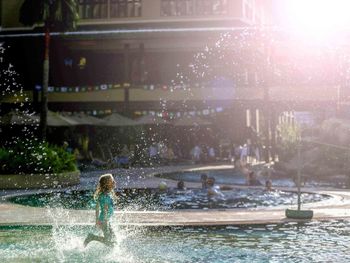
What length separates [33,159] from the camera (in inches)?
964

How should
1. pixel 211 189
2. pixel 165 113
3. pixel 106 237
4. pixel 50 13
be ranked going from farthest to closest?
pixel 165 113 < pixel 50 13 < pixel 211 189 < pixel 106 237

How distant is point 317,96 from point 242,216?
108 feet

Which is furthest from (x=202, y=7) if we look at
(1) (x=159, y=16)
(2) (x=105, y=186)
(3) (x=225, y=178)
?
(2) (x=105, y=186)

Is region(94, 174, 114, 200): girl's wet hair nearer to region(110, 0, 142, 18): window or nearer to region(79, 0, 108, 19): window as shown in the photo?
region(110, 0, 142, 18): window

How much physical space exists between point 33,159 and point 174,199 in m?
6.76

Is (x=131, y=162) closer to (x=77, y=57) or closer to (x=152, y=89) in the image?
(x=152, y=89)

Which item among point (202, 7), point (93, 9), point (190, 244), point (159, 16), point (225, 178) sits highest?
point (93, 9)

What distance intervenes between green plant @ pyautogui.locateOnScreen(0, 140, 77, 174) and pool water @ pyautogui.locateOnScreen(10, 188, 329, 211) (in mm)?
2783

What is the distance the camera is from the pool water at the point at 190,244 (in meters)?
10.4

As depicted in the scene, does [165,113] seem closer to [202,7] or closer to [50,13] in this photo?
[202,7]

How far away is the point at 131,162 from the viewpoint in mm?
39406

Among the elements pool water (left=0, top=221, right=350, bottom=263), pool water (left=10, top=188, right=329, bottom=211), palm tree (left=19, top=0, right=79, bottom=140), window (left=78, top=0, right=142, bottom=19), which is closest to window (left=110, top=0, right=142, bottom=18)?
window (left=78, top=0, right=142, bottom=19)

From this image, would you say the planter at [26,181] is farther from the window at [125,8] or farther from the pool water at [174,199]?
the window at [125,8]

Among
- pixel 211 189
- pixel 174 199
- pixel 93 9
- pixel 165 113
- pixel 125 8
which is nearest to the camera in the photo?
pixel 174 199
